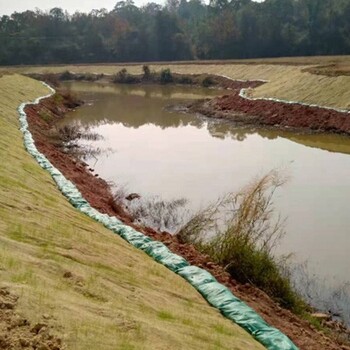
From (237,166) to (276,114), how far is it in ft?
34.3

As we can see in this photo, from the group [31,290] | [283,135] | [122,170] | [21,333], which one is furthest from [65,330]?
[283,135]

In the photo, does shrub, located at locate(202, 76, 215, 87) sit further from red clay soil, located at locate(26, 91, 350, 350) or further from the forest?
red clay soil, located at locate(26, 91, 350, 350)

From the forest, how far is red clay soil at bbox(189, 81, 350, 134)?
4490 cm

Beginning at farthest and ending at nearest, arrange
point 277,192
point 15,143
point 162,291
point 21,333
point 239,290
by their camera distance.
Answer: point 15,143
point 277,192
point 239,290
point 162,291
point 21,333

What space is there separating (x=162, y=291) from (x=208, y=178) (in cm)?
992

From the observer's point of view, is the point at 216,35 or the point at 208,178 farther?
the point at 216,35

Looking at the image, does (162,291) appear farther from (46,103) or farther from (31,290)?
(46,103)

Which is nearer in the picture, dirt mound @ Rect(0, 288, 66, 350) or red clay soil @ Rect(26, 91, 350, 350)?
dirt mound @ Rect(0, 288, 66, 350)

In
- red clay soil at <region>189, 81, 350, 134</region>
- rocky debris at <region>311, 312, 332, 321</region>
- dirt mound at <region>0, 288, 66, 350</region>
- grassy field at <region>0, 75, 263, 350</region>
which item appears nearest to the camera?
dirt mound at <region>0, 288, 66, 350</region>

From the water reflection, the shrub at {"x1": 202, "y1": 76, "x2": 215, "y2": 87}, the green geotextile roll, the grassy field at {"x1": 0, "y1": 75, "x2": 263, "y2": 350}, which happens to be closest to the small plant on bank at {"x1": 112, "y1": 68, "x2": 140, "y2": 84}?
the water reflection

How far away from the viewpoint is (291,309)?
7.92m

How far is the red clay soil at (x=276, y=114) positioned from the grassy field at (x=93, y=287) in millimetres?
17859

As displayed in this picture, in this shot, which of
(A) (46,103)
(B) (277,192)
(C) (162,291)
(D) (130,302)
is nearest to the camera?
(D) (130,302)

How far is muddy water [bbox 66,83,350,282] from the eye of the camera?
1127cm
